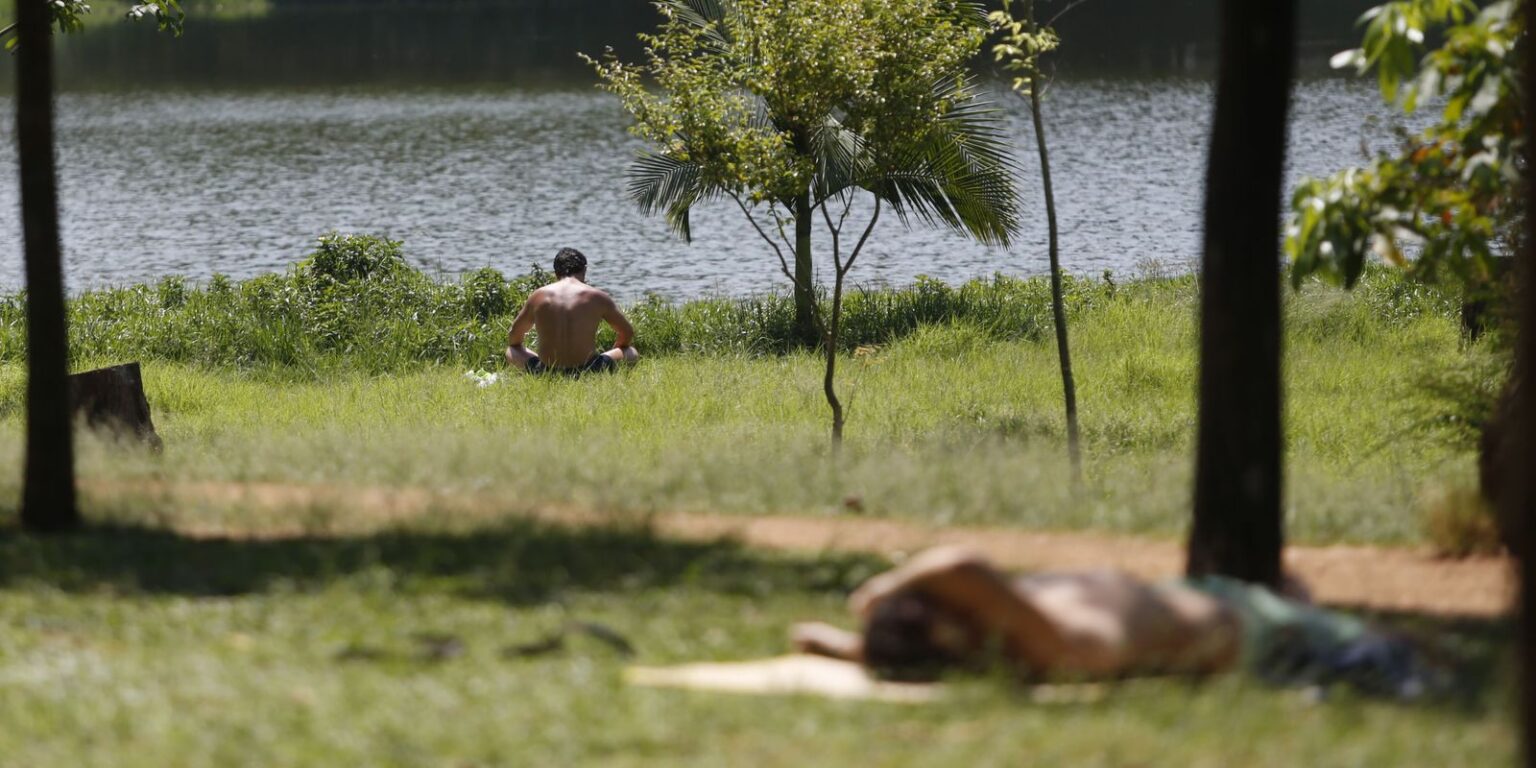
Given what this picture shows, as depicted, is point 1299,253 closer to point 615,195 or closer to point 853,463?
point 853,463

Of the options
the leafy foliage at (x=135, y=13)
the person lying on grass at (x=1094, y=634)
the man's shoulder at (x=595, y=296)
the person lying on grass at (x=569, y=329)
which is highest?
the leafy foliage at (x=135, y=13)

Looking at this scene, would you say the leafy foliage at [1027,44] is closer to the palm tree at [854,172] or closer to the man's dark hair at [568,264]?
the palm tree at [854,172]

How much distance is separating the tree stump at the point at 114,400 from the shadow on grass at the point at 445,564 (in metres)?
4.68

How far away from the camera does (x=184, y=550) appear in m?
6.99

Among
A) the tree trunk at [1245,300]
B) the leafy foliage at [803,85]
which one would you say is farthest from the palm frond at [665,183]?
the tree trunk at [1245,300]

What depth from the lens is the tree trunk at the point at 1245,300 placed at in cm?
575

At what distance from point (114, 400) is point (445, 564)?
6381 millimetres

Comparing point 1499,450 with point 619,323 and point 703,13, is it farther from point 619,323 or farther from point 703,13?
point 703,13

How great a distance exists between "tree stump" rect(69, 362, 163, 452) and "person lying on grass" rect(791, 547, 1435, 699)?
8115 millimetres

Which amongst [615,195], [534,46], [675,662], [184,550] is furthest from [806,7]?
[534,46]

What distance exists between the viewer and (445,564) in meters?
6.50

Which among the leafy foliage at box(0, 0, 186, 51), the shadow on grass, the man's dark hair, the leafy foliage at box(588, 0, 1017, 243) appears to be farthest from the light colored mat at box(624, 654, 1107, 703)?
the man's dark hair

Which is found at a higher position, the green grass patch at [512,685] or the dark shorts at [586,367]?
the green grass patch at [512,685]

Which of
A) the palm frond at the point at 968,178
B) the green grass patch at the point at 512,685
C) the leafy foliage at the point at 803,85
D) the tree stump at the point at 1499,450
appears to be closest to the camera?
the green grass patch at the point at 512,685
